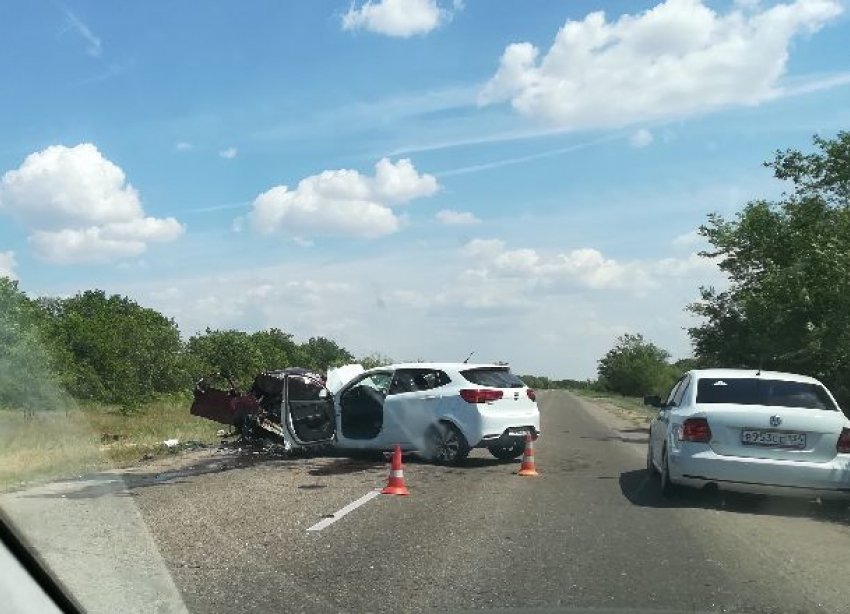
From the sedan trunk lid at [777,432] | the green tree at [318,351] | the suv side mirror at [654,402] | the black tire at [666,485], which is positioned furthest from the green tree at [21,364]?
the green tree at [318,351]

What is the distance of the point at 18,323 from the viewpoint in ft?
77.2

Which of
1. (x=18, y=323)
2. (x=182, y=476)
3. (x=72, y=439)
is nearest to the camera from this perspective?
(x=182, y=476)

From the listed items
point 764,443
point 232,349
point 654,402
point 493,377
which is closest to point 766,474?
point 764,443

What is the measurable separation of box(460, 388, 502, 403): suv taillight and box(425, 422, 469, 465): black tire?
50 cm

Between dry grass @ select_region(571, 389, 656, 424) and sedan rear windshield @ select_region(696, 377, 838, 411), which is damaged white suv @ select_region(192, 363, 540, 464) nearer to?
sedan rear windshield @ select_region(696, 377, 838, 411)

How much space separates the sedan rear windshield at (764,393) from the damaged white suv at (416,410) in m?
3.87

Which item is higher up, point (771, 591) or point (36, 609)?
point (36, 609)

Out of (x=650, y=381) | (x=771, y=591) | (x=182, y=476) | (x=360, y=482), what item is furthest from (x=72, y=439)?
(x=650, y=381)

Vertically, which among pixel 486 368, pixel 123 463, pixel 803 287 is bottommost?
pixel 123 463

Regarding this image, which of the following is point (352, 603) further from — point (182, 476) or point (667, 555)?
point (182, 476)

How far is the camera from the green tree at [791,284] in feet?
66.4

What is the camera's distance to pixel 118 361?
42.4 m

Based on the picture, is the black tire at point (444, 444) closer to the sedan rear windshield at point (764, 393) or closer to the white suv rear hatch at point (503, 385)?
the white suv rear hatch at point (503, 385)

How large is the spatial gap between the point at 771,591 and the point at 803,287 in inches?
689
